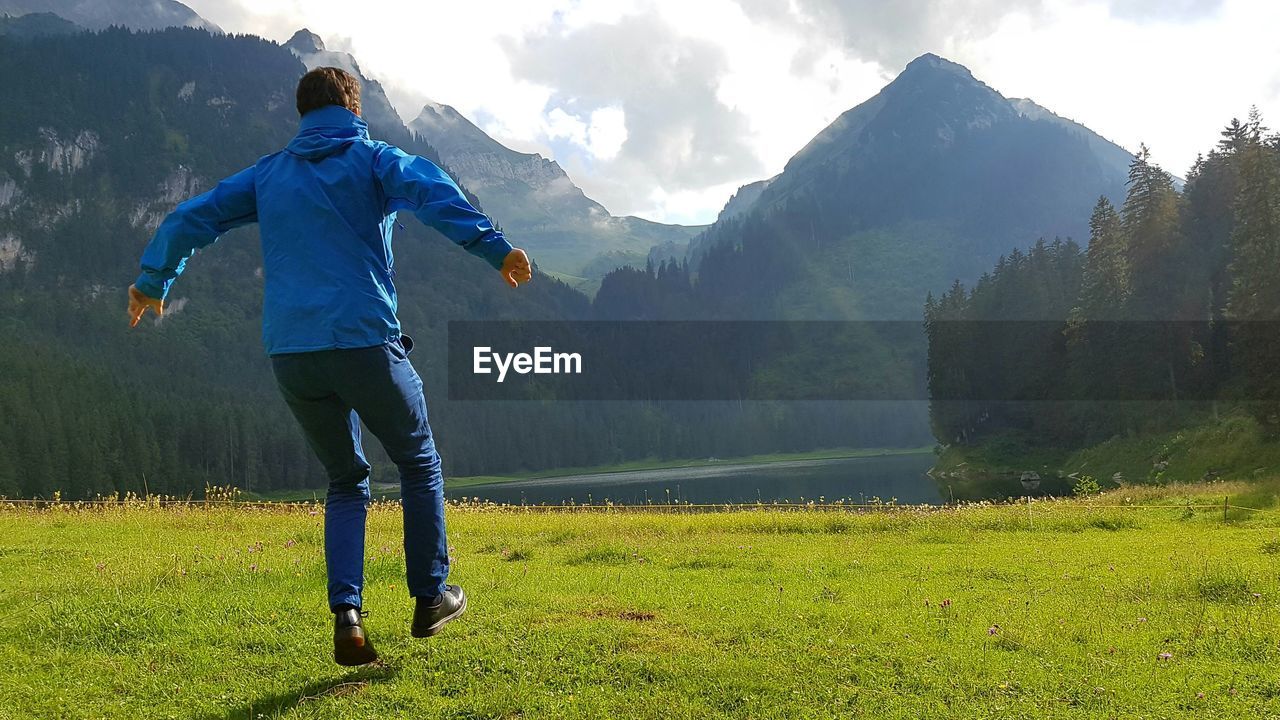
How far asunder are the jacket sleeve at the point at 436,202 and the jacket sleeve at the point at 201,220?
936 millimetres

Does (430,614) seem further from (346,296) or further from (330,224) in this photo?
(330,224)

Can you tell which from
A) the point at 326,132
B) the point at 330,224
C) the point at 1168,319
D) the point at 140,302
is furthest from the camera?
the point at 1168,319

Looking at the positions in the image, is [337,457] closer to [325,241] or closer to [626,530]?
[325,241]

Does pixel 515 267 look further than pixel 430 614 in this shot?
No

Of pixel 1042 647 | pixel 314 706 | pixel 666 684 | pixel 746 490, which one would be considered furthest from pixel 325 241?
pixel 746 490

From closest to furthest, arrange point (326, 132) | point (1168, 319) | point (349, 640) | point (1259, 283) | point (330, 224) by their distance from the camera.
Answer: point (349, 640)
point (330, 224)
point (326, 132)
point (1259, 283)
point (1168, 319)

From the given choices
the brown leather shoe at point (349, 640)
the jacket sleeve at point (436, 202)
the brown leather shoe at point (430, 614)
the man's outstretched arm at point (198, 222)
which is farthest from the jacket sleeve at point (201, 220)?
the brown leather shoe at point (430, 614)

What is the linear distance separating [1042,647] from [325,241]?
A: 201 inches

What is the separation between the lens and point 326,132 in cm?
458

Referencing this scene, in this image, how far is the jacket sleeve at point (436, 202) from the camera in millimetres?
4066

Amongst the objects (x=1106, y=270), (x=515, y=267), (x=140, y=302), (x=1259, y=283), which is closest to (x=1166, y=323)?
(x=1106, y=270)

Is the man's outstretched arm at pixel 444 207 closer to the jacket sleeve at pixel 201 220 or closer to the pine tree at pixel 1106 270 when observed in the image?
the jacket sleeve at pixel 201 220

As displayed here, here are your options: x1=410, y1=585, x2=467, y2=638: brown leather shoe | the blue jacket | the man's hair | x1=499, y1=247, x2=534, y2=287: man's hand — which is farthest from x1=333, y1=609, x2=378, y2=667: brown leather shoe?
the man's hair

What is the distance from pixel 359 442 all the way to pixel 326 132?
188 centimetres
